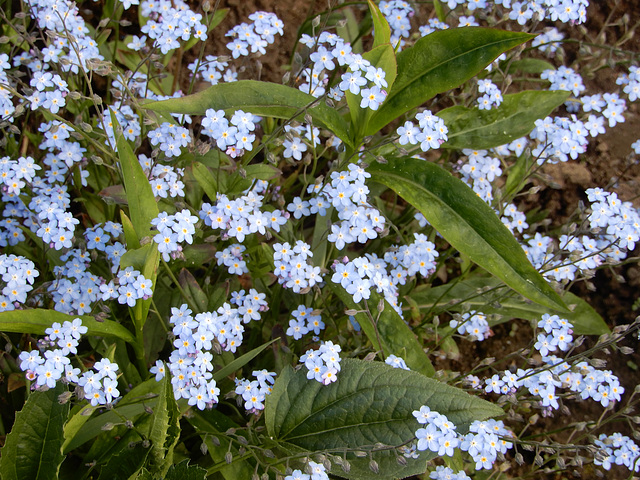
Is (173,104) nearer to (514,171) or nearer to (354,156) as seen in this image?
(354,156)

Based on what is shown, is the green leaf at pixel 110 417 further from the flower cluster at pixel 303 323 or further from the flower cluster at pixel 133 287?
the flower cluster at pixel 303 323

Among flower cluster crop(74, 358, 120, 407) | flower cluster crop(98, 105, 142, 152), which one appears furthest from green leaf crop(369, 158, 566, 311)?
flower cluster crop(74, 358, 120, 407)

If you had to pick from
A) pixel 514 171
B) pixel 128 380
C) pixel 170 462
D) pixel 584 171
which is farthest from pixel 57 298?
pixel 584 171

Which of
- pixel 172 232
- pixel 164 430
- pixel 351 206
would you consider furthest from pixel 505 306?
pixel 164 430

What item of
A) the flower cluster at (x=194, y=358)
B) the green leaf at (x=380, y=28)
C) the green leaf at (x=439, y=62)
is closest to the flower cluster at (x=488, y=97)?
the green leaf at (x=439, y=62)

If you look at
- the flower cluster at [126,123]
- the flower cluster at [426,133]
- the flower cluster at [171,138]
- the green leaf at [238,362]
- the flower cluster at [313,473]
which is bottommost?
the flower cluster at [313,473]
